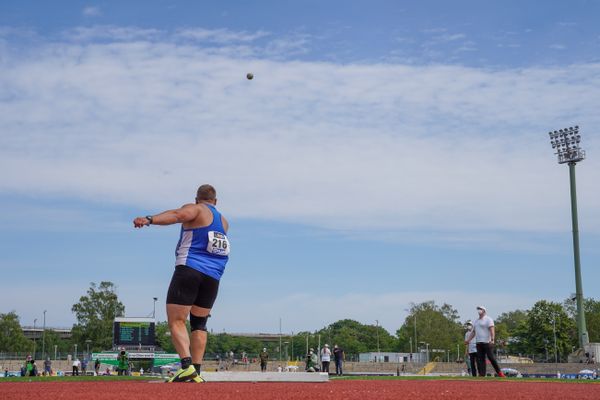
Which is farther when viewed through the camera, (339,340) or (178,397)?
(339,340)

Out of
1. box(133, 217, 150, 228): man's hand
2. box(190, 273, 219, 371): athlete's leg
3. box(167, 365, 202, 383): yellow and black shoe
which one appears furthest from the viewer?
box(190, 273, 219, 371): athlete's leg

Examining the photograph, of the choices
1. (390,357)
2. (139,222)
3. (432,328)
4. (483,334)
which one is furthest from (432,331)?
(139,222)

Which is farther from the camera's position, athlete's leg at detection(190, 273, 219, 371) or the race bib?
athlete's leg at detection(190, 273, 219, 371)

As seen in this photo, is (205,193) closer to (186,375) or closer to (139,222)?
(139,222)

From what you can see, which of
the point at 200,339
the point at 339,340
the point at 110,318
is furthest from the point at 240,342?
the point at 200,339

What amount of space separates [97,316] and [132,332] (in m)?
33.6

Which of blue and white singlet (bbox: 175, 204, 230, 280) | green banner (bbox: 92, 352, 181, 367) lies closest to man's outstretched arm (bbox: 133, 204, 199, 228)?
blue and white singlet (bbox: 175, 204, 230, 280)

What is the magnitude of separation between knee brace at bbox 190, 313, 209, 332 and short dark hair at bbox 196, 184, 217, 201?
1.31 metres

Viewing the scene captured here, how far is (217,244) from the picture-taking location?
7883mm

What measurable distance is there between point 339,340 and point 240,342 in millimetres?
21715

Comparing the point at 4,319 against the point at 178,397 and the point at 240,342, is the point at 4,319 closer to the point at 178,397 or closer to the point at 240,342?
the point at 240,342

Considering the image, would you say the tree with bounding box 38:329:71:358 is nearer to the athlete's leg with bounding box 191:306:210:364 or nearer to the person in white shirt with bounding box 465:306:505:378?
the person in white shirt with bounding box 465:306:505:378

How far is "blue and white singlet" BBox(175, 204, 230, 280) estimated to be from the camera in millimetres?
7723

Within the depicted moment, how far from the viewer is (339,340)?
139125mm
